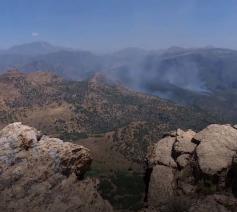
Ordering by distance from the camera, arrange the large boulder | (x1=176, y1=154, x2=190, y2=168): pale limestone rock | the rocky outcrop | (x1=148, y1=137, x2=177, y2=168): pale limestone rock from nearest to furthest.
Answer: the rocky outcrop < the large boulder < (x1=176, y1=154, x2=190, y2=168): pale limestone rock < (x1=148, y1=137, x2=177, y2=168): pale limestone rock

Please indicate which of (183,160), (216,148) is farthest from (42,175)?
(216,148)

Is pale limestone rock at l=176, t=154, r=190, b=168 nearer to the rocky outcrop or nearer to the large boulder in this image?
the rocky outcrop

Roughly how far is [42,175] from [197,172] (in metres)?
12.5

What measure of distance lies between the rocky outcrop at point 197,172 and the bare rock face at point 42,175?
5.31 m

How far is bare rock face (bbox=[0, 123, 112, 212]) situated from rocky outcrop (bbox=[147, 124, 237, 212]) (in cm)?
531

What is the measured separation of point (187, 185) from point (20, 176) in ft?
43.7

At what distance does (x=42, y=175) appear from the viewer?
113 ft

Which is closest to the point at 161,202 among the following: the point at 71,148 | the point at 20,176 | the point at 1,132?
the point at 71,148

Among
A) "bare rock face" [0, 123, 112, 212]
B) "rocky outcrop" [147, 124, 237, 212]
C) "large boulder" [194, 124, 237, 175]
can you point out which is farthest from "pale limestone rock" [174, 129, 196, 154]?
"bare rock face" [0, 123, 112, 212]

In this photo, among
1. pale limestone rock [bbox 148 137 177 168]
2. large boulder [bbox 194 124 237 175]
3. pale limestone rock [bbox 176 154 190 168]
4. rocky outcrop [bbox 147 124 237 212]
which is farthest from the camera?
pale limestone rock [bbox 148 137 177 168]

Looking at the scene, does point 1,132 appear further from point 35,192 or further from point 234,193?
point 234,193

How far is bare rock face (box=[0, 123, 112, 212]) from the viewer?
32594mm

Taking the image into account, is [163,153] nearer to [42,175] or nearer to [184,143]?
[184,143]

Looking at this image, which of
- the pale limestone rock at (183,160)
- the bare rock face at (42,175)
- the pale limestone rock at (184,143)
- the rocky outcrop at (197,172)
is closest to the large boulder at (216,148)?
the rocky outcrop at (197,172)
